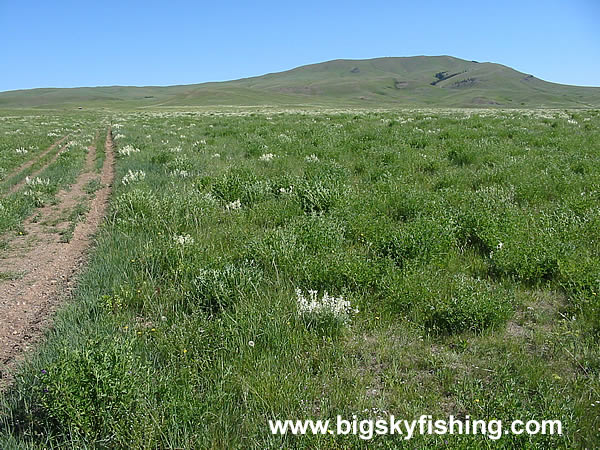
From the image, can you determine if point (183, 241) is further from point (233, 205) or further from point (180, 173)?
point (180, 173)

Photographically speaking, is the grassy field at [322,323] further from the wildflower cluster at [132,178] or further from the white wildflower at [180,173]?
the white wildflower at [180,173]

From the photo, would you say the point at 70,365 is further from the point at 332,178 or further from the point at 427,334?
the point at 332,178

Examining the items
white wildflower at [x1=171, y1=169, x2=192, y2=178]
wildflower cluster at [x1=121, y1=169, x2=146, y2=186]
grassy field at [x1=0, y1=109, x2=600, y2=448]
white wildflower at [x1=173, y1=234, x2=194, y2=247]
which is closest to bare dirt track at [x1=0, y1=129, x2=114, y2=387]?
grassy field at [x1=0, y1=109, x2=600, y2=448]

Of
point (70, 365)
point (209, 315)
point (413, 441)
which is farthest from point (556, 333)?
point (70, 365)

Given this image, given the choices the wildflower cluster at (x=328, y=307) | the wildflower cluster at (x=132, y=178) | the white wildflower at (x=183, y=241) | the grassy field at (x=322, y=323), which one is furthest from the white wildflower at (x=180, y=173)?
the wildflower cluster at (x=328, y=307)

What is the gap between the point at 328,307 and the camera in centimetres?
→ 402

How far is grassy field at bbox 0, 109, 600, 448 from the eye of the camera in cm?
285

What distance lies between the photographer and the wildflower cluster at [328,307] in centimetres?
397

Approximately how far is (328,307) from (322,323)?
0.18 metres

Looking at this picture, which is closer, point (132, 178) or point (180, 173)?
point (132, 178)

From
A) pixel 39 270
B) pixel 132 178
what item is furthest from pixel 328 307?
pixel 132 178

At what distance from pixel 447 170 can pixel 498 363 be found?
8.02 meters

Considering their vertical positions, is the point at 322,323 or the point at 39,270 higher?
the point at 322,323

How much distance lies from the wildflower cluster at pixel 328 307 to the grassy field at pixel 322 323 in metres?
0.02
